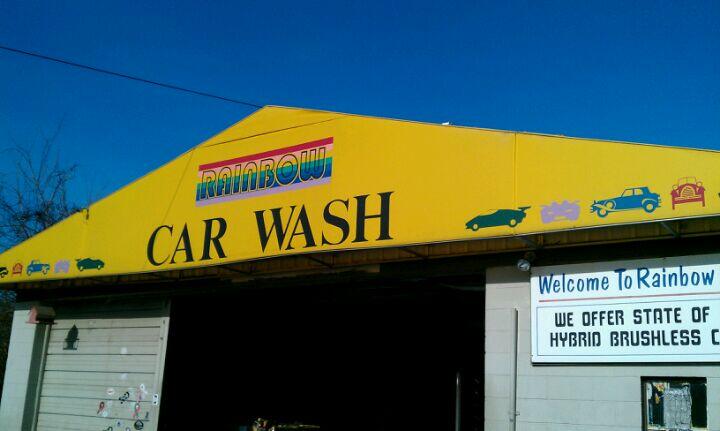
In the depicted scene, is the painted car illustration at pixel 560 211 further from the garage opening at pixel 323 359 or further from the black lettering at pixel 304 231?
the garage opening at pixel 323 359

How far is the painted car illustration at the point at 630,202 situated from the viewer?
27.8 feet

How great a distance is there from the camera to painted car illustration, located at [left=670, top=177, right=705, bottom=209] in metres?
8.16

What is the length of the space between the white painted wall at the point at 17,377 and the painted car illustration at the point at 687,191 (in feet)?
46.6

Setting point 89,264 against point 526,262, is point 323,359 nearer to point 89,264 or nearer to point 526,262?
point 89,264

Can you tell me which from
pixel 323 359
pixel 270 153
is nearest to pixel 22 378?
pixel 323 359

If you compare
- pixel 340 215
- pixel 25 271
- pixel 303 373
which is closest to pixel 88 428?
pixel 25 271

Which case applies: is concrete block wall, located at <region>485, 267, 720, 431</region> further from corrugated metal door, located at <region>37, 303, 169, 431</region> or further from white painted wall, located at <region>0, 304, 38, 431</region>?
white painted wall, located at <region>0, 304, 38, 431</region>

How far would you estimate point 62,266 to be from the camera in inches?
595

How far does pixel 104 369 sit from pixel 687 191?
1218 cm

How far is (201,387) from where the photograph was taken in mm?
16000

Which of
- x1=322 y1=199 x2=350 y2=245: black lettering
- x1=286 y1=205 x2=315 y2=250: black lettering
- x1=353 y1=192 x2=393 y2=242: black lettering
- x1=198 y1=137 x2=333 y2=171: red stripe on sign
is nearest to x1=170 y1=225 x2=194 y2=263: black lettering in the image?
x1=198 y1=137 x2=333 y2=171: red stripe on sign

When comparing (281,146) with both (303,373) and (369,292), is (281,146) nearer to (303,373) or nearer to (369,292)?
(369,292)

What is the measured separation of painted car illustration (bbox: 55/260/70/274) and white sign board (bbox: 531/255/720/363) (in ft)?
31.7

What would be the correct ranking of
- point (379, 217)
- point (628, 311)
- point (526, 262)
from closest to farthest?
point (628, 311)
point (526, 262)
point (379, 217)
